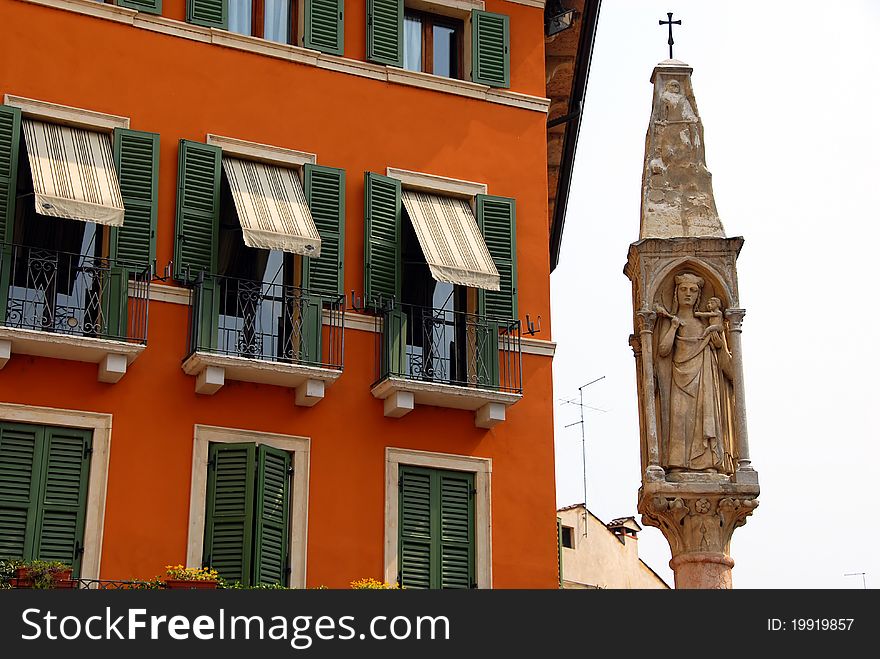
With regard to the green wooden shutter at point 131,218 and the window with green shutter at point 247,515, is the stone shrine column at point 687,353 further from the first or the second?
the green wooden shutter at point 131,218

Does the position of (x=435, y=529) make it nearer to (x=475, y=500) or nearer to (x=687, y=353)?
(x=475, y=500)

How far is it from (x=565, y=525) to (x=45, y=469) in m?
21.5

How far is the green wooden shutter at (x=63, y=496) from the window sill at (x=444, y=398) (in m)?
3.20

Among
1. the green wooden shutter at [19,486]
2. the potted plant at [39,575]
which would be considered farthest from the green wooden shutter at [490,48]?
the potted plant at [39,575]

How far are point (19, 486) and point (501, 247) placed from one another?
241 inches

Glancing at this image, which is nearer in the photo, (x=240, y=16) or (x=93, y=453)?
(x=93, y=453)

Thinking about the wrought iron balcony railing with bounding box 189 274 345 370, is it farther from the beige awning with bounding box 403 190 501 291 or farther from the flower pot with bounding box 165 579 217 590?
the flower pot with bounding box 165 579 217 590

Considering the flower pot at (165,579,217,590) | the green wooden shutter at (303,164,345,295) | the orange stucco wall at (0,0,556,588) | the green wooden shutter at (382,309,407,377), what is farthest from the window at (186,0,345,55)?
the flower pot at (165,579,217,590)

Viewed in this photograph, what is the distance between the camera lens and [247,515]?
741 inches

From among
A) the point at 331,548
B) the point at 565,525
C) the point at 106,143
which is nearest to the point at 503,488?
the point at 331,548

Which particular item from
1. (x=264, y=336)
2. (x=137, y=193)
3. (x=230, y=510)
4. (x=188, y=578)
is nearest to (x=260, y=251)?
(x=264, y=336)

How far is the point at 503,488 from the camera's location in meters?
20.4

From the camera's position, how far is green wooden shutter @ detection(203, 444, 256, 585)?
1870 cm

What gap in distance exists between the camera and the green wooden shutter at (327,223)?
20203 mm
